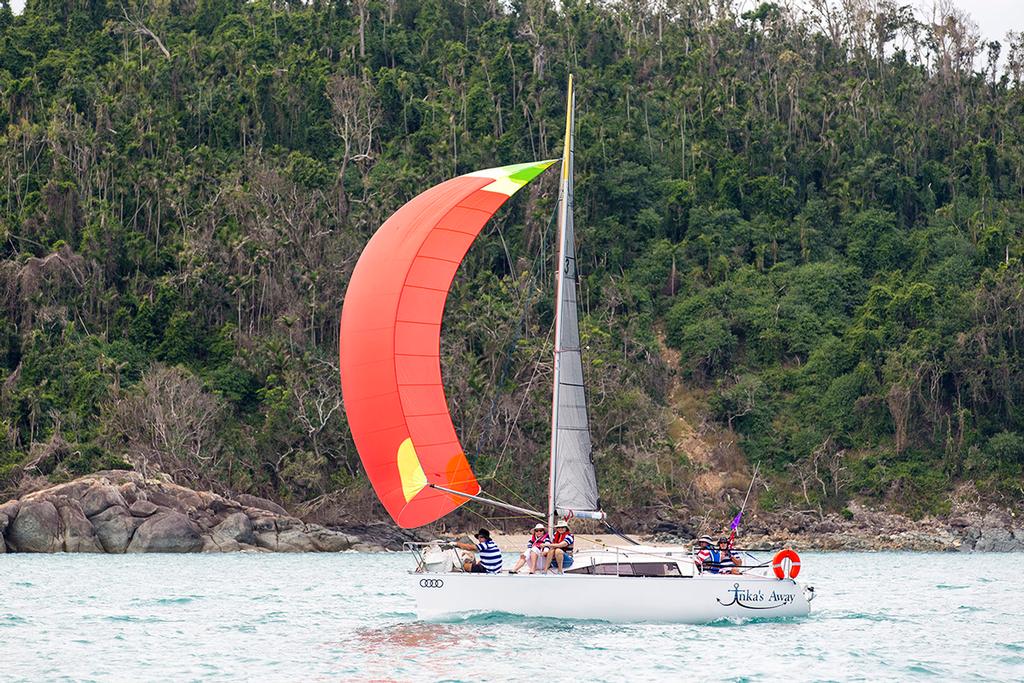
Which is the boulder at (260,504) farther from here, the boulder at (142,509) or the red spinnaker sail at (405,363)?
the red spinnaker sail at (405,363)

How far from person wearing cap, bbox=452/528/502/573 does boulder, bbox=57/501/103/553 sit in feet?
81.9

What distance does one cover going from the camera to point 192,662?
18109mm

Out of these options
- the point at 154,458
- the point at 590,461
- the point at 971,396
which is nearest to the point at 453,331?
the point at 154,458

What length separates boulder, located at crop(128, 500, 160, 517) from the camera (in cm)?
4322

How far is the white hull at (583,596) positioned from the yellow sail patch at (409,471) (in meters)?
1.26

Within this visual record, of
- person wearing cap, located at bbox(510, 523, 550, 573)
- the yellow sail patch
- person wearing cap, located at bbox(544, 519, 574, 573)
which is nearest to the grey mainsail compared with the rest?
person wearing cap, located at bbox(544, 519, 574, 573)

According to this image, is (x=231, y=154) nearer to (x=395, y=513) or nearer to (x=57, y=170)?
(x=57, y=170)

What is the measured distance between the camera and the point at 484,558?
20.1 metres

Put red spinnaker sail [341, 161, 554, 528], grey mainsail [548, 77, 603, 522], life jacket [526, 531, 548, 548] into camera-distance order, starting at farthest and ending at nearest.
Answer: grey mainsail [548, 77, 603, 522] → life jacket [526, 531, 548, 548] → red spinnaker sail [341, 161, 554, 528]

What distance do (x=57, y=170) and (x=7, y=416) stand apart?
13.1 m

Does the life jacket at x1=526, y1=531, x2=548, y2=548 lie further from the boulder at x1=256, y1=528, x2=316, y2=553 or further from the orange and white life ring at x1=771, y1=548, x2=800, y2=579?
the boulder at x1=256, y1=528, x2=316, y2=553

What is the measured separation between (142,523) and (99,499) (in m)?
1.48

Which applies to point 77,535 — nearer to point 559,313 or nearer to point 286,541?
point 286,541

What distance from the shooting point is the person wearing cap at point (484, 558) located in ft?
66.0
